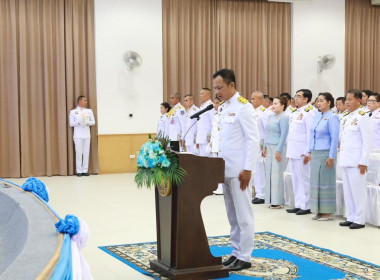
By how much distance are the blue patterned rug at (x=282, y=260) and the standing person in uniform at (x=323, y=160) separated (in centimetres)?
121

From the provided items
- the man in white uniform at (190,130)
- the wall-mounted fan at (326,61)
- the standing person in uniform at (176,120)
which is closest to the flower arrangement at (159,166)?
the man in white uniform at (190,130)

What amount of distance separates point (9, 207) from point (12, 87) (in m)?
8.90

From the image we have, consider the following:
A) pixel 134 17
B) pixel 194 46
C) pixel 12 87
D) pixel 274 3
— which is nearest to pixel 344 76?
pixel 274 3

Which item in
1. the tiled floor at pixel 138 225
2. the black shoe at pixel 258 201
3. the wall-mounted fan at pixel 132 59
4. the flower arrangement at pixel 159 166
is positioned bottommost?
the tiled floor at pixel 138 225

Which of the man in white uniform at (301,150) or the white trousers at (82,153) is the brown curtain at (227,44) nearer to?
the white trousers at (82,153)

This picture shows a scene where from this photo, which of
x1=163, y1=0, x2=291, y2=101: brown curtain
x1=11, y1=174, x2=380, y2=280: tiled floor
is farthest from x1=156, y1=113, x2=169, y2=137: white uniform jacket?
x1=11, y1=174, x2=380, y2=280: tiled floor

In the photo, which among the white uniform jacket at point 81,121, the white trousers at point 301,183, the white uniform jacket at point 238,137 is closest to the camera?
the white uniform jacket at point 238,137

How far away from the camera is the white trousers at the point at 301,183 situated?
7.26 m

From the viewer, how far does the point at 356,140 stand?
630 centimetres

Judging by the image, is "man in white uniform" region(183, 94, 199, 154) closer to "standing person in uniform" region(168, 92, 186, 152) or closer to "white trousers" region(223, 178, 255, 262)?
"standing person in uniform" region(168, 92, 186, 152)

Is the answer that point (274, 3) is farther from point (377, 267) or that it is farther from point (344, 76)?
point (377, 267)

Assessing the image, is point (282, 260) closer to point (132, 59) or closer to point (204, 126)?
point (204, 126)

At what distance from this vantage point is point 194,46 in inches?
508

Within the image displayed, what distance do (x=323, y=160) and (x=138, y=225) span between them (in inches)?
88.5
